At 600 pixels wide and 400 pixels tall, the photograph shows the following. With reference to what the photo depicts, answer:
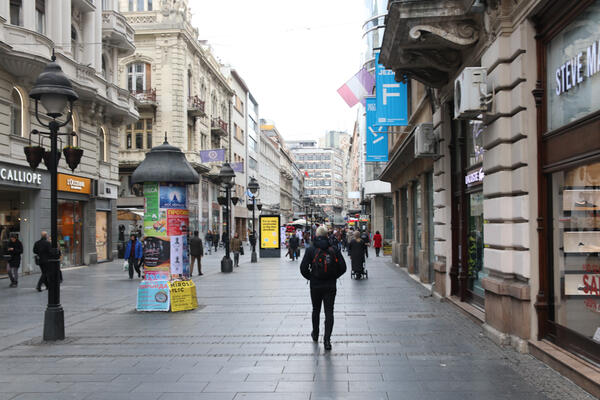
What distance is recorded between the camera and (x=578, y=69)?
6.43 metres

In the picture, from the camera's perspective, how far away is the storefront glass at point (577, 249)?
6094 mm

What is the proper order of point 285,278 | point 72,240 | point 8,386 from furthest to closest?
point 72,240, point 285,278, point 8,386

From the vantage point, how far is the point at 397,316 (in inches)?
435

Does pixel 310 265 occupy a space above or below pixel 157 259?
above

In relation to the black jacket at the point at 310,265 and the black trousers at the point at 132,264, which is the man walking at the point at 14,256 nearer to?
the black trousers at the point at 132,264

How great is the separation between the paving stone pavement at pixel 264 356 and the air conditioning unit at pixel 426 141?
3.40m

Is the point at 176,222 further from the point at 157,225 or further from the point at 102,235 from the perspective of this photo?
the point at 102,235

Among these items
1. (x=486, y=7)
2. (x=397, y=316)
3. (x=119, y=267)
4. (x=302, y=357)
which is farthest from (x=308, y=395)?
(x=119, y=267)

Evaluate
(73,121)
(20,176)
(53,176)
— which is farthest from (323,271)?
(73,121)

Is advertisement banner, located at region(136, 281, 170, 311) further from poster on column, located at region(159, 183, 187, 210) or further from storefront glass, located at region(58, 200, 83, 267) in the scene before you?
storefront glass, located at region(58, 200, 83, 267)

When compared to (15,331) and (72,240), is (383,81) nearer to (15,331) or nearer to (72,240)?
(15,331)

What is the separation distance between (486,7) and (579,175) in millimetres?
3286

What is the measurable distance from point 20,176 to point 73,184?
4.78m

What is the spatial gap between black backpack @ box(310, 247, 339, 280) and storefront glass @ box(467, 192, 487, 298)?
11.1 ft
